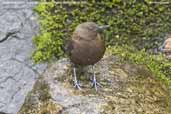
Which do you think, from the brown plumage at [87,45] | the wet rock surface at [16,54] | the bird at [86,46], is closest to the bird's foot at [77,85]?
the bird at [86,46]

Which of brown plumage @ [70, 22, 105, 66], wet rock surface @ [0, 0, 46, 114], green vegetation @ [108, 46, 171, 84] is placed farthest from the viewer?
green vegetation @ [108, 46, 171, 84]

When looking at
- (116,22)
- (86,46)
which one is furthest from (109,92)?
(116,22)

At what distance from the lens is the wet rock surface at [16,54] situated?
6.30 m

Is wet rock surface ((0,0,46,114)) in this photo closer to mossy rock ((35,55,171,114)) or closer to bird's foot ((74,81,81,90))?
mossy rock ((35,55,171,114))

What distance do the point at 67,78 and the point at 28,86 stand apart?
125cm

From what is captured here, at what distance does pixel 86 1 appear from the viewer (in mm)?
7316

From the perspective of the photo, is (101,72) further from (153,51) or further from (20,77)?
(153,51)

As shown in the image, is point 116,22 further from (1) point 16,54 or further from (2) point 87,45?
(2) point 87,45

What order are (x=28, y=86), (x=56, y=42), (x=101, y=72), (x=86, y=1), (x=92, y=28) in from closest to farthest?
(x=92, y=28) < (x=101, y=72) < (x=28, y=86) < (x=56, y=42) < (x=86, y=1)

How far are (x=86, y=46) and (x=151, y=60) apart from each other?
6.63ft

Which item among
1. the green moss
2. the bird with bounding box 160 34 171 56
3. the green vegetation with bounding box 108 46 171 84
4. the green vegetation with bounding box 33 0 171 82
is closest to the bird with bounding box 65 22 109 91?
the green vegetation with bounding box 108 46 171 84

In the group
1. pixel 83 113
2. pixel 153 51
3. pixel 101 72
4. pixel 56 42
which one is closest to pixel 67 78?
pixel 101 72

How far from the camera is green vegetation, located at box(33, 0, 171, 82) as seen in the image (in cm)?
682

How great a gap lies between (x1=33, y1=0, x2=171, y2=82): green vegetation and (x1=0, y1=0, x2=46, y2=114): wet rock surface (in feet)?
0.47
